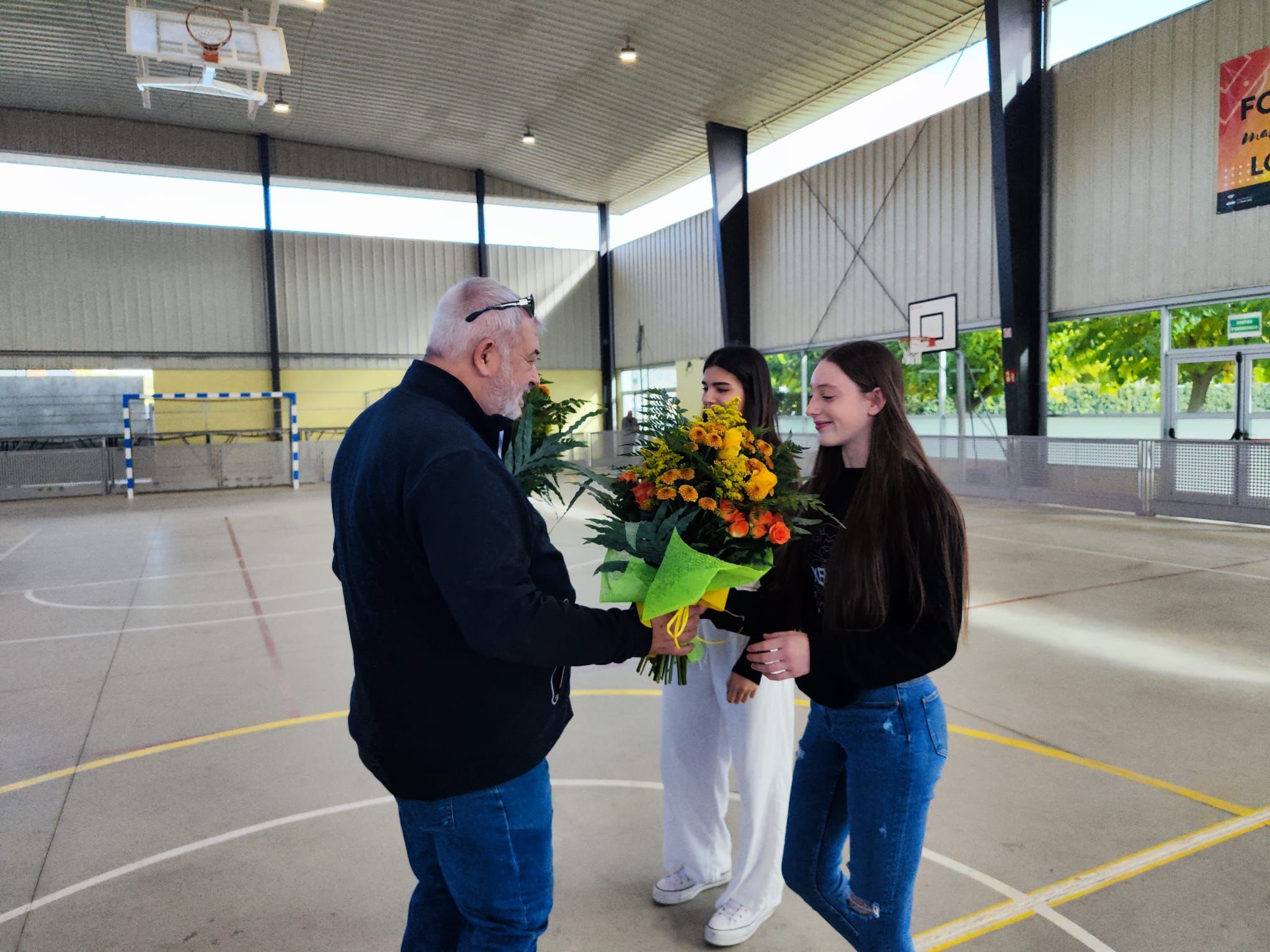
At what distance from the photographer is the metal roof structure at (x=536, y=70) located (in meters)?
14.2

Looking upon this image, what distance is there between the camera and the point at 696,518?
6.35ft

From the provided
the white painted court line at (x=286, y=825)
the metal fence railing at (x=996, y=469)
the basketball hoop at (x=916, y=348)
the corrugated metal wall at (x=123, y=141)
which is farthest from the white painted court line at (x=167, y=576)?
the corrugated metal wall at (x=123, y=141)

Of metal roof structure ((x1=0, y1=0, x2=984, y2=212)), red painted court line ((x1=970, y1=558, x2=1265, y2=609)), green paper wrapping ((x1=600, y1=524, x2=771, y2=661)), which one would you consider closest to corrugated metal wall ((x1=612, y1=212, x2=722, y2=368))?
metal roof structure ((x1=0, y1=0, x2=984, y2=212))

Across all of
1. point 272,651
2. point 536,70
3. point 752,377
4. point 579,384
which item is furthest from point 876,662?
point 579,384

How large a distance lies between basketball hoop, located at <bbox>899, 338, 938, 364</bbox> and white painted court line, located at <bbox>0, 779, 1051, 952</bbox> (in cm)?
1373

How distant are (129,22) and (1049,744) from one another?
43.9 ft

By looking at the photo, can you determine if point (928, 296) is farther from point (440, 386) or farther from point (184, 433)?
point (184, 433)

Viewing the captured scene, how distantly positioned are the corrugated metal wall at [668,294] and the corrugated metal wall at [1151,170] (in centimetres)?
951

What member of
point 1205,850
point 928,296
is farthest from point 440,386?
point 928,296

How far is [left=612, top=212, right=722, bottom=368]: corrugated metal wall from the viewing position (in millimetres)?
22203

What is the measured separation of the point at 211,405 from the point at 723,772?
71.7 ft

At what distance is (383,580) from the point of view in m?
1.61

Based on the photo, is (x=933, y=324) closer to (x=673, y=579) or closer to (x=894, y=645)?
(x=894, y=645)

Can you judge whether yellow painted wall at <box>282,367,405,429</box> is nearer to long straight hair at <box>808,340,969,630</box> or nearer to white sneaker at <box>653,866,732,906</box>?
white sneaker at <box>653,866,732,906</box>
